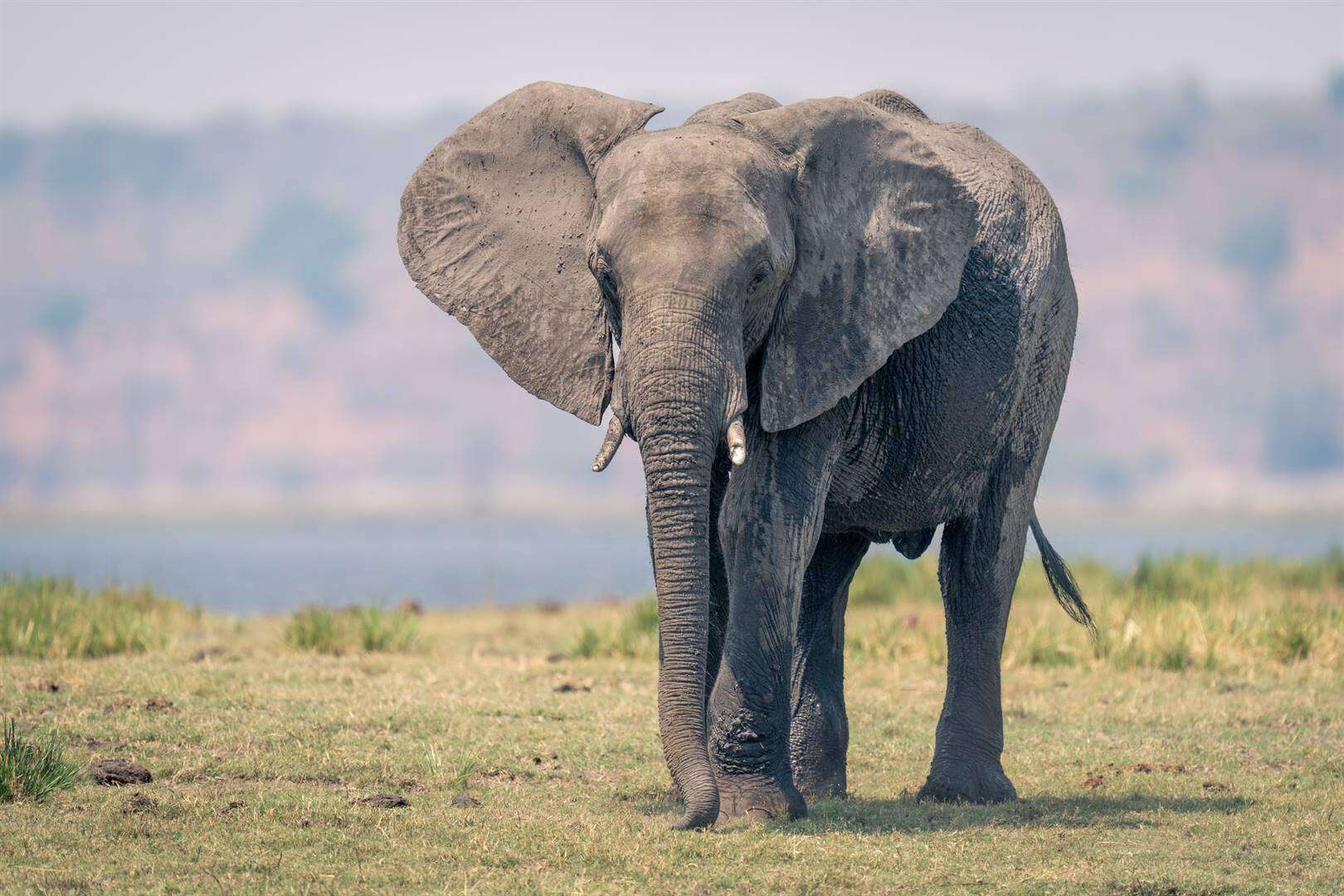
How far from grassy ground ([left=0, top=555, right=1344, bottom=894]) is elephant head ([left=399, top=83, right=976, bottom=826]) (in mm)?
1022

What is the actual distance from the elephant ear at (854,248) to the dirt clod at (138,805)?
144 inches

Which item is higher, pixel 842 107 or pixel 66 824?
pixel 842 107

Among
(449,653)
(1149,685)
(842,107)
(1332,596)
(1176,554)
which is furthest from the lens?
(1176,554)

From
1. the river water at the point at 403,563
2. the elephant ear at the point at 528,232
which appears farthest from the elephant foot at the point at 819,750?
the river water at the point at 403,563

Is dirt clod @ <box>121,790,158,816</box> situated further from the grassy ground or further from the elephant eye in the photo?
the elephant eye

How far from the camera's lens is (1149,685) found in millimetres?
14125

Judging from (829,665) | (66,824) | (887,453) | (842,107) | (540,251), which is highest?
(842,107)

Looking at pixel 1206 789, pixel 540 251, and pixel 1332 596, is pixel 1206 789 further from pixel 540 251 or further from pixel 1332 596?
pixel 1332 596

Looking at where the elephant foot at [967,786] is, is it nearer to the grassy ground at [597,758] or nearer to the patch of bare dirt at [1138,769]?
the grassy ground at [597,758]

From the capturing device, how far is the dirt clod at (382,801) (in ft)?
29.5

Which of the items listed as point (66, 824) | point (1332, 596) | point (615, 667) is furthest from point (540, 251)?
point (1332, 596)

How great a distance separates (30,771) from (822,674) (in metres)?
4.48

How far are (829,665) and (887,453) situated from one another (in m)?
1.62

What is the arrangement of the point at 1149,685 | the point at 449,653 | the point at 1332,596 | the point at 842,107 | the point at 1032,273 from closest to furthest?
the point at 842,107
the point at 1032,273
the point at 1149,685
the point at 449,653
the point at 1332,596
